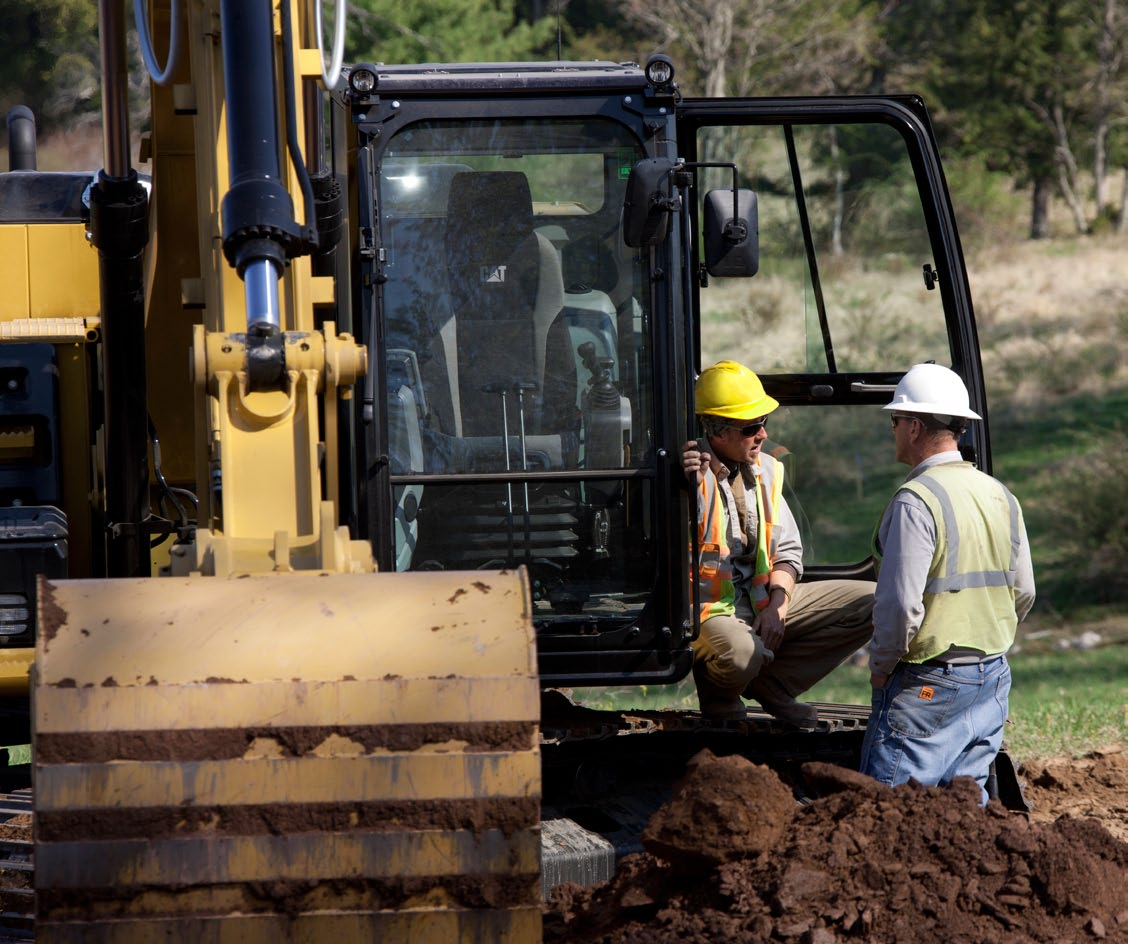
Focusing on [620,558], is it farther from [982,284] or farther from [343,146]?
[982,284]

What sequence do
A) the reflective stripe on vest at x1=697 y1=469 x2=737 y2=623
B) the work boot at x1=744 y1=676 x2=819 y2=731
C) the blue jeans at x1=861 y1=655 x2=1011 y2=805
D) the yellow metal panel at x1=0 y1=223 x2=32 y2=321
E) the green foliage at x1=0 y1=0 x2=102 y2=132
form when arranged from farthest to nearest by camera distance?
the green foliage at x1=0 y1=0 x2=102 y2=132 → the yellow metal panel at x1=0 y1=223 x2=32 y2=321 → the work boot at x1=744 y1=676 x2=819 y2=731 → the reflective stripe on vest at x1=697 y1=469 x2=737 y2=623 → the blue jeans at x1=861 y1=655 x2=1011 y2=805

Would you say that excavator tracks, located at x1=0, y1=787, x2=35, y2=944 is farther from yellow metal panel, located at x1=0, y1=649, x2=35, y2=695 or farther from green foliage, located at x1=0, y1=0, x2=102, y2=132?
green foliage, located at x1=0, y1=0, x2=102, y2=132

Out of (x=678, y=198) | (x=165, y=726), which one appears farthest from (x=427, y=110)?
(x=165, y=726)

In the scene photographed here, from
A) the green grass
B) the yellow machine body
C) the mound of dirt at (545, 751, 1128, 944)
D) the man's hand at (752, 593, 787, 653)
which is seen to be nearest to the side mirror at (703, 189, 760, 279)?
the man's hand at (752, 593, 787, 653)

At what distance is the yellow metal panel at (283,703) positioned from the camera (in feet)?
11.6

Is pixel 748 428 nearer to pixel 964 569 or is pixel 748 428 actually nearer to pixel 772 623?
pixel 772 623

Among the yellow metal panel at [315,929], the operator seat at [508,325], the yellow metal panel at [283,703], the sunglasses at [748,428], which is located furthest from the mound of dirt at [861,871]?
the sunglasses at [748,428]

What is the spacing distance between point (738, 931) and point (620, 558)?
1.62 meters

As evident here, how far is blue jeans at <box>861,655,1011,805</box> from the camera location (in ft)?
16.7

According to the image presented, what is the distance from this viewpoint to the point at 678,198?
5254 mm

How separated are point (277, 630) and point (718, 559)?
2532 mm

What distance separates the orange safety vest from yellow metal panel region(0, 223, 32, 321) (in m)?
2.85

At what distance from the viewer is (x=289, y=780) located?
11.7 ft

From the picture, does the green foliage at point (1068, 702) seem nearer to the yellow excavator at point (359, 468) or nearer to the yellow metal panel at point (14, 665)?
the yellow excavator at point (359, 468)
